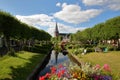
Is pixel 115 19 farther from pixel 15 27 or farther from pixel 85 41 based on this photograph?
pixel 85 41

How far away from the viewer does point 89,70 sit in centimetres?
Answer: 756

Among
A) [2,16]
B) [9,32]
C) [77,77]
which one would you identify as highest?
[2,16]

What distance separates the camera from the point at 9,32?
32.2 m

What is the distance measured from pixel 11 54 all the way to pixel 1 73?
12988 mm

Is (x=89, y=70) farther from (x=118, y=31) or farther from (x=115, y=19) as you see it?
(x=115, y=19)

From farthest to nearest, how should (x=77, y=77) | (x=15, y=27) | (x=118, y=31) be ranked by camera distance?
1. (x=118, y=31)
2. (x=15, y=27)
3. (x=77, y=77)

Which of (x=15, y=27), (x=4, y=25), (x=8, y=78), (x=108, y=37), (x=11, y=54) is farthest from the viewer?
(x=108, y=37)

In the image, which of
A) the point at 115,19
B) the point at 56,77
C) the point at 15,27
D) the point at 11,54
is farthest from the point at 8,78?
the point at 115,19

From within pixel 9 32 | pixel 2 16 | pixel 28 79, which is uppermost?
pixel 2 16

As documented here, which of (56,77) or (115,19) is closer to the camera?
(56,77)

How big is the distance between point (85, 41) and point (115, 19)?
147 feet

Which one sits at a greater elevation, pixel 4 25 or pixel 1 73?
pixel 4 25

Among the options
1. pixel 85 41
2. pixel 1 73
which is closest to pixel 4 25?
pixel 1 73

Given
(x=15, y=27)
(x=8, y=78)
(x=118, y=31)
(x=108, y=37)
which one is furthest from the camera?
(x=108, y=37)
